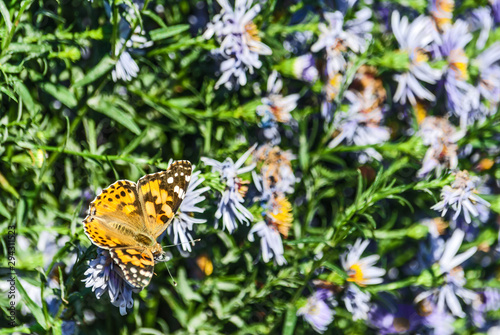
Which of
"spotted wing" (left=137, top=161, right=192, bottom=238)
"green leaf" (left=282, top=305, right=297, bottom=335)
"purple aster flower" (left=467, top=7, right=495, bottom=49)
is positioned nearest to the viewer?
"spotted wing" (left=137, top=161, right=192, bottom=238)

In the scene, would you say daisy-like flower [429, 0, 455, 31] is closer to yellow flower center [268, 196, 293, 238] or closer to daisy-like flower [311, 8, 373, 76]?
daisy-like flower [311, 8, 373, 76]

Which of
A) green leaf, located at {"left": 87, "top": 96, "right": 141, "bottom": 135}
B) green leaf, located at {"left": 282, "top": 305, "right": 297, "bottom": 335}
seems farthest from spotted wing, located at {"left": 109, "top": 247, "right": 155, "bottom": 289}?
green leaf, located at {"left": 282, "top": 305, "right": 297, "bottom": 335}

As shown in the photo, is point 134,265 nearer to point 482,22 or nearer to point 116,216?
point 116,216

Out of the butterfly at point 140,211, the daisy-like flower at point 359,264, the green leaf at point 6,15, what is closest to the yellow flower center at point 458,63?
the daisy-like flower at point 359,264

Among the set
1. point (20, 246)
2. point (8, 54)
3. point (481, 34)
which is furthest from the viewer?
point (481, 34)

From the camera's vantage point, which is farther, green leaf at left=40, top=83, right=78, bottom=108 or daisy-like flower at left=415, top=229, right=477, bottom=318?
daisy-like flower at left=415, top=229, right=477, bottom=318

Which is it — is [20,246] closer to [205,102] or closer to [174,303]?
[174,303]

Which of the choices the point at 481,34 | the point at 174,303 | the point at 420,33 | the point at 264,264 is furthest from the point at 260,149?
the point at 481,34

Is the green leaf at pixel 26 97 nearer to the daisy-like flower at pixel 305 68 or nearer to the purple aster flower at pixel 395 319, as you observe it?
the daisy-like flower at pixel 305 68
